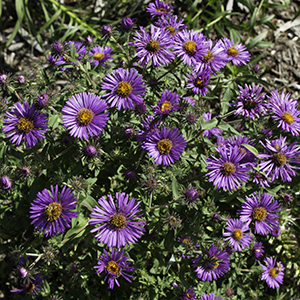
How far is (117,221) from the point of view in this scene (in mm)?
2818

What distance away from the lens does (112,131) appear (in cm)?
319

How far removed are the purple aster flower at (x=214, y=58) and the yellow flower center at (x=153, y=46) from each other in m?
0.49

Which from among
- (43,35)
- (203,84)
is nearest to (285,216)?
(203,84)

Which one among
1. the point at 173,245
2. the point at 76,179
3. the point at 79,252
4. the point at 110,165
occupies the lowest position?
the point at 79,252

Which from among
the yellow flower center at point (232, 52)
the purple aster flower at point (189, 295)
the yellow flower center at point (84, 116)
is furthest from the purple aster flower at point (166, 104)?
the purple aster flower at point (189, 295)

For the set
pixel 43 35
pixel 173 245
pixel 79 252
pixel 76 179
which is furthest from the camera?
pixel 43 35

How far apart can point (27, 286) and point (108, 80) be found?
2226 mm

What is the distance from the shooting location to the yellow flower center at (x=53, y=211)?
8.91 ft

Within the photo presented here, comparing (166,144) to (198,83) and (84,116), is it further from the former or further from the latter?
(84,116)

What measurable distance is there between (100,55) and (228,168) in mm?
1900

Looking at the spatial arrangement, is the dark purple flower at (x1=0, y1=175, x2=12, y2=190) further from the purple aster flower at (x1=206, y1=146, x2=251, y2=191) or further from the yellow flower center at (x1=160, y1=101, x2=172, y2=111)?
the purple aster flower at (x1=206, y1=146, x2=251, y2=191)

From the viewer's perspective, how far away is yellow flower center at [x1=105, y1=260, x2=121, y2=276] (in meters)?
2.98

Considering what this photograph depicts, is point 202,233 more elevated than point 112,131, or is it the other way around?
point 112,131

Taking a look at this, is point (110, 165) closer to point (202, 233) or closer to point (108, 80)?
point (108, 80)
